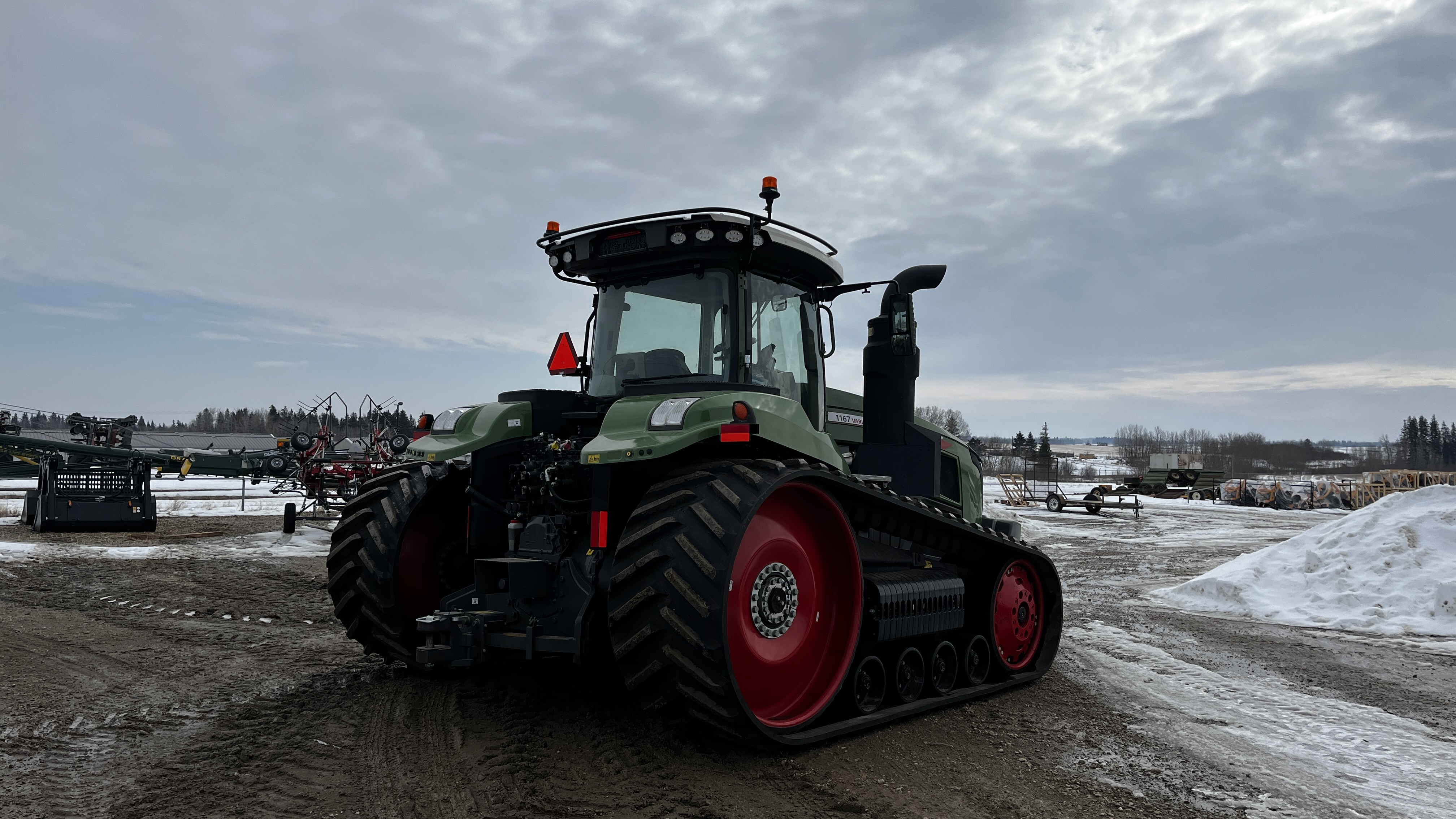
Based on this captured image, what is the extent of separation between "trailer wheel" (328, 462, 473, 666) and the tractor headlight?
2.03 metres

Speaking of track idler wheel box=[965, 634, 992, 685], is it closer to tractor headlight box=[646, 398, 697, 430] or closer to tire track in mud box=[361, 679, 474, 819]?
tractor headlight box=[646, 398, 697, 430]

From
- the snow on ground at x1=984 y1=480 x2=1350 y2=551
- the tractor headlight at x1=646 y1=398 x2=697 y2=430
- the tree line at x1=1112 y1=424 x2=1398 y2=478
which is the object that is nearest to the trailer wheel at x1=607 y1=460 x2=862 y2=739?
the tractor headlight at x1=646 y1=398 x2=697 y2=430

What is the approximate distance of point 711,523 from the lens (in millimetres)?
4332

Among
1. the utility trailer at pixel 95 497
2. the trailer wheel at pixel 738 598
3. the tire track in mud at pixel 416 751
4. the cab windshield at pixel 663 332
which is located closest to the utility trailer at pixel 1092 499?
the trailer wheel at pixel 738 598

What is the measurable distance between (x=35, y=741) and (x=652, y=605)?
3410mm

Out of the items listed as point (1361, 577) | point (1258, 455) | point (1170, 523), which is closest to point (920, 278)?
point (1361, 577)

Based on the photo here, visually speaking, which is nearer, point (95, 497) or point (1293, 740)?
point (1293, 740)

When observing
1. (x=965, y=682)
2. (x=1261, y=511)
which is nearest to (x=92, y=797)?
(x=965, y=682)

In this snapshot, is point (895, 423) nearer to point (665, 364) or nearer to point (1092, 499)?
point (665, 364)

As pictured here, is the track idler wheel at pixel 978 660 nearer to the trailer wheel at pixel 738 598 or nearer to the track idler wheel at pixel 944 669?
the track idler wheel at pixel 944 669

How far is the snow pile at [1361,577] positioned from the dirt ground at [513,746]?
6.39 ft

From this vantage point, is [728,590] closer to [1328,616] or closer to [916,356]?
[916,356]

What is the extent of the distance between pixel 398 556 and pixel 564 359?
1889 millimetres

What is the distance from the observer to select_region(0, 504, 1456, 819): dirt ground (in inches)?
158
